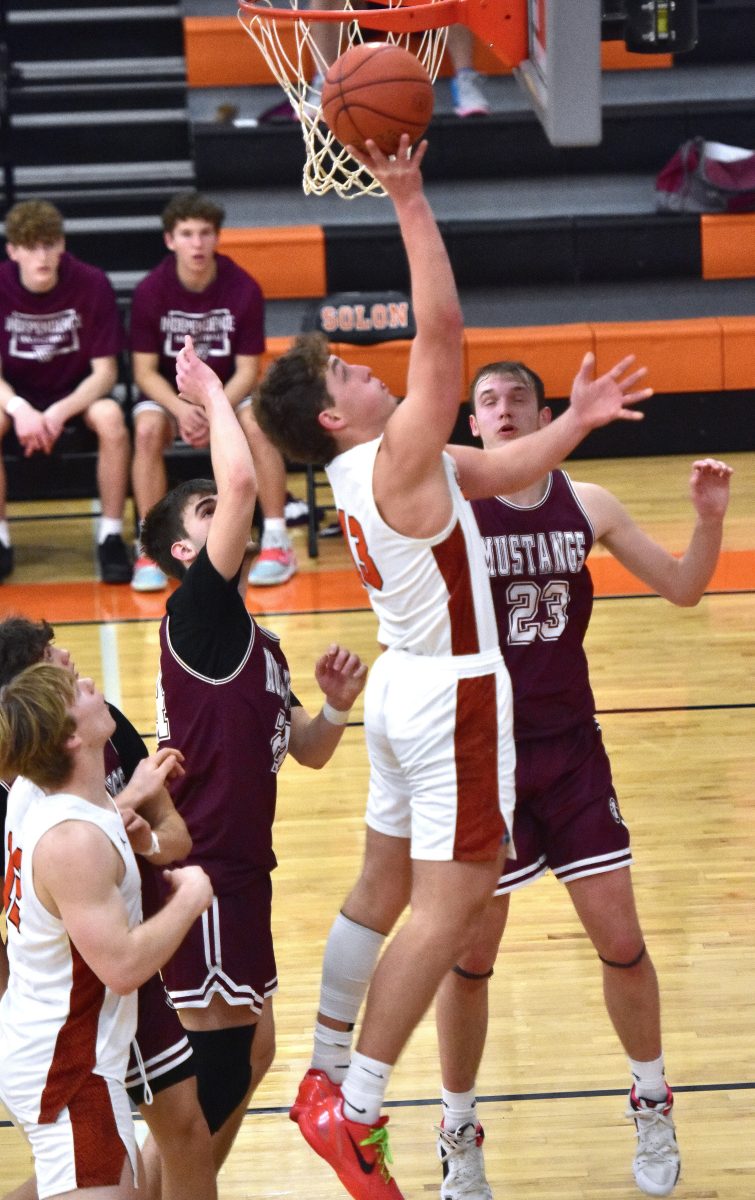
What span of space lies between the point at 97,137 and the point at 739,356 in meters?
4.54

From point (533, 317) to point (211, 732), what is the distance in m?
7.33

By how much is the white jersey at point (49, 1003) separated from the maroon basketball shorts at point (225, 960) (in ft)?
1.29

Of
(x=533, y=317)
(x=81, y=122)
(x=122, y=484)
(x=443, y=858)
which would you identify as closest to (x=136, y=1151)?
(x=443, y=858)

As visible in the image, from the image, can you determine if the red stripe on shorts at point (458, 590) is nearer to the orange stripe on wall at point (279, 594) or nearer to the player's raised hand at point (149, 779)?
the player's raised hand at point (149, 779)

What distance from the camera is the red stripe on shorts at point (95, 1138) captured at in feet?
8.63

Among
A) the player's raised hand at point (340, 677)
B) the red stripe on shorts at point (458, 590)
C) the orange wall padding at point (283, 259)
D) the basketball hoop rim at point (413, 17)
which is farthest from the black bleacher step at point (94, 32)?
the red stripe on shorts at point (458, 590)

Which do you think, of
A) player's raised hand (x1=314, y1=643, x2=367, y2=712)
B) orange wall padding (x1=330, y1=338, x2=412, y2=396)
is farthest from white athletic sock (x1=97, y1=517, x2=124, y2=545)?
player's raised hand (x1=314, y1=643, x2=367, y2=712)

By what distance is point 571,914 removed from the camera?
4785 mm

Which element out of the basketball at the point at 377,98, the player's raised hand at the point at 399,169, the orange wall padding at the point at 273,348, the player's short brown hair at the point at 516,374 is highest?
the basketball at the point at 377,98

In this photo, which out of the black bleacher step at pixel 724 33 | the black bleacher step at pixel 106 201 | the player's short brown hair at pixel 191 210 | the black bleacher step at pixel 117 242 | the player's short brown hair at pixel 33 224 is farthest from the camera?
the black bleacher step at pixel 724 33

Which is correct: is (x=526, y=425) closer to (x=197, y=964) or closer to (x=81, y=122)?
(x=197, y=964)

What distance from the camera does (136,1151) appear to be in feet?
8.96

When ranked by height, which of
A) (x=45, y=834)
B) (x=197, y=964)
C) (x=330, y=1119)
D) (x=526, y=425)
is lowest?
(x=330, y=1119)

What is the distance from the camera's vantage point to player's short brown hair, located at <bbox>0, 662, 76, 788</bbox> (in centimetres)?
257
